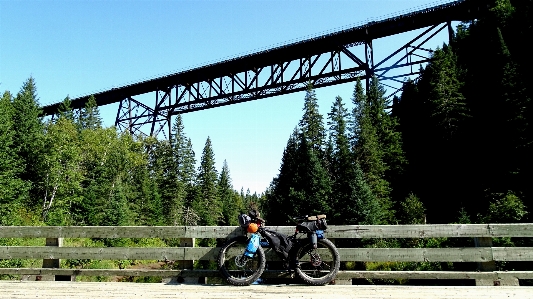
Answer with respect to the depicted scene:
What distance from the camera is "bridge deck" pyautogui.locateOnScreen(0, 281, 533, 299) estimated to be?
17.6 ft

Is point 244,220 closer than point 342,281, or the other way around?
point 342,281

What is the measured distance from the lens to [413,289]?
570 centimetres

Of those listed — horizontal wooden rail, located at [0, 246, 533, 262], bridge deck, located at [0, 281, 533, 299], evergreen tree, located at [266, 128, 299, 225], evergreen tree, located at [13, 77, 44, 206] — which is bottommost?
bridge deck, located at [0, 281, 533, 299]

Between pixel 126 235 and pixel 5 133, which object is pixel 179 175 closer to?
pixel 5 133

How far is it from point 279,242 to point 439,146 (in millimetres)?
34881

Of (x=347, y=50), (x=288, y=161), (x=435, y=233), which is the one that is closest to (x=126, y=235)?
(x=435, y=233)

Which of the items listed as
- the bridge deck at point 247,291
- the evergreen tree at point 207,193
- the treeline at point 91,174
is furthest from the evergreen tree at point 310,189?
the bridge deck at point 247,291

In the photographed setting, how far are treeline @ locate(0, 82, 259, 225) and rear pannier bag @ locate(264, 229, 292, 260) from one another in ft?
90.7

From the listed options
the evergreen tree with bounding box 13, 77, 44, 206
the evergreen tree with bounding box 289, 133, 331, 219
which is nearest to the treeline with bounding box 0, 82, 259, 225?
the evergreen tree with bounding box 13, 77, 44, 206

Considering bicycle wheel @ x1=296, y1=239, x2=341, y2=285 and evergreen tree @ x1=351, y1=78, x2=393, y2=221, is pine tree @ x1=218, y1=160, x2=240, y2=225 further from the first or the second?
bicycle wheel @ x1=296, y1=239, x2=341, y2=285

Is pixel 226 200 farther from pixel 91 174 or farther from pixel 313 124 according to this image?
pixel 313 124

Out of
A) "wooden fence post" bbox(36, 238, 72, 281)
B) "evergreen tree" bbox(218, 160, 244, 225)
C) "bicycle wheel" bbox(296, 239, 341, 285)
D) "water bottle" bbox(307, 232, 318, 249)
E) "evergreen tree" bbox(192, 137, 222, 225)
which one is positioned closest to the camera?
"bicycle wheel" bbox(296, 239, 341, 285)

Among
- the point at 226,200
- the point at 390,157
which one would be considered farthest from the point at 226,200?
the point at 390,157

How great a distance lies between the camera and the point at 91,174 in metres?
51.2
